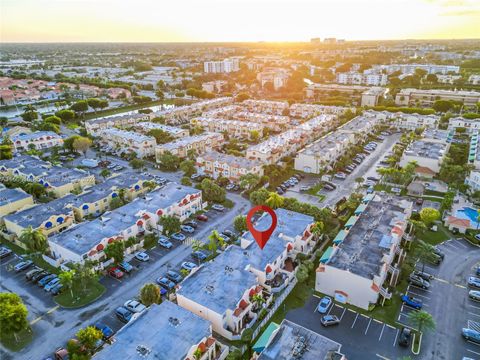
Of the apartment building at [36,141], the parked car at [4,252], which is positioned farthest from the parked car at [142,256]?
the apartment building at [36,141]

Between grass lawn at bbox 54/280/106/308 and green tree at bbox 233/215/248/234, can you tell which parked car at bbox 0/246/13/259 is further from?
green tree at bbox 233/215/248/234

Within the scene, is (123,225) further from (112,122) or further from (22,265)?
(112,122)

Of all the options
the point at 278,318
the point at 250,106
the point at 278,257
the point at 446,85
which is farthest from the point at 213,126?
the point at 446,85

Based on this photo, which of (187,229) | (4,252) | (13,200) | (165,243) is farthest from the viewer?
(13,200)

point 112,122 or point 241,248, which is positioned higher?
point 112,122

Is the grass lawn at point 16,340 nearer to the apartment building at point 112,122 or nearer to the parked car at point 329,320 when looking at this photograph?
the parked car at point 329,320

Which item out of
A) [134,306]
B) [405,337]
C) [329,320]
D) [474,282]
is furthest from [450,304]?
[134,306]
